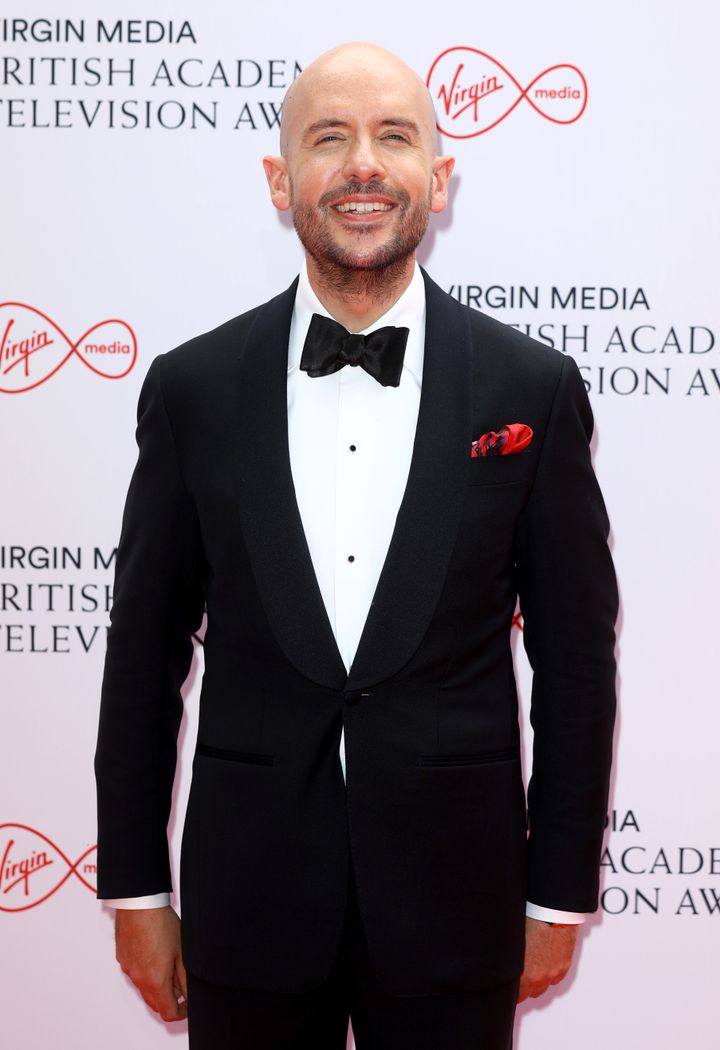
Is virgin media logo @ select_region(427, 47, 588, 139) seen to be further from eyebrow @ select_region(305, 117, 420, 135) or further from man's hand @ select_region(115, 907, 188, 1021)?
man's hand @ select_region(115, 907, 188, 1021)

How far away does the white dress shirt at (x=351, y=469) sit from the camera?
5.16 feet

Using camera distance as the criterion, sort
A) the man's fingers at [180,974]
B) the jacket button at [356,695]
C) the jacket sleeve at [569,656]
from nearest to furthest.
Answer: the jacket button at [356,695] → the jacket sleeve at [569,656] → the man's fingers at [180,974]

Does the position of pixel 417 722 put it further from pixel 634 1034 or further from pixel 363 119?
pixel 634 1034

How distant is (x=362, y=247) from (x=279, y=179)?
25 centimetres

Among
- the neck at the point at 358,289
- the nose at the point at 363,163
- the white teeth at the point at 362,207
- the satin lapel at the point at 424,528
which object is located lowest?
the satin lapel at the point at 424,528

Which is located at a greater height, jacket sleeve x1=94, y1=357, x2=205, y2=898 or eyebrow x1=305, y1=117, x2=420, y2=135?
eyebrow x1=305, y1=117, x2=420, y2=135

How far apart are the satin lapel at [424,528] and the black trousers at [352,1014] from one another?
34 cm

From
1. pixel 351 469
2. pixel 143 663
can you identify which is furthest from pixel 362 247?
pixel 143 663

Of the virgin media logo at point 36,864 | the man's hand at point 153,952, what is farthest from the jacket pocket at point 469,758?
the virgin media logo at point 36,864

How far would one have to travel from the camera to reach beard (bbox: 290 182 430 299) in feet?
5.38

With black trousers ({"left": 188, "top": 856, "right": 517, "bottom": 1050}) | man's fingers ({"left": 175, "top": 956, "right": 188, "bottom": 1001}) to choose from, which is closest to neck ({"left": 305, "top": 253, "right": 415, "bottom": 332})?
black trousers ({"left": 188, "top": 856, "right": 517, "bottom": 1050})

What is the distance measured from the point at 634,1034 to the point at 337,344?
1.69 meters

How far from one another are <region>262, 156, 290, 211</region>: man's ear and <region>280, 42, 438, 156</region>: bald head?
0.14 ft

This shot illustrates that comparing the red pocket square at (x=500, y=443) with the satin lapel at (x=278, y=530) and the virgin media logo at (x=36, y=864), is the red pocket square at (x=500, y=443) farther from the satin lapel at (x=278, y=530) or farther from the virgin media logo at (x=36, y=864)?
the virgin media logo at (x=36, y=864)
